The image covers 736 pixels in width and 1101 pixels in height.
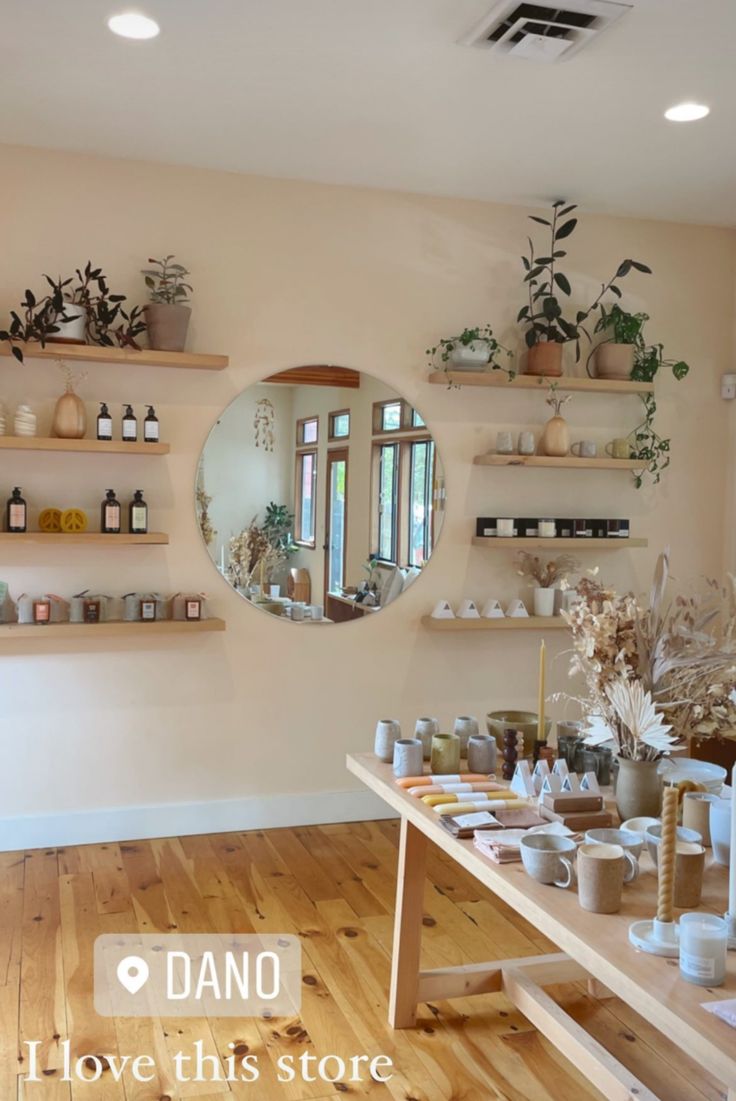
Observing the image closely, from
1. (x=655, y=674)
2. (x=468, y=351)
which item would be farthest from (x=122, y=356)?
(x=655, y=674)

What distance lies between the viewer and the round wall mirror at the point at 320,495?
3979mm

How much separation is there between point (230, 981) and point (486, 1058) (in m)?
0.78

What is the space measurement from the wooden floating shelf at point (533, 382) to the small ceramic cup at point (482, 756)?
2.03 meters

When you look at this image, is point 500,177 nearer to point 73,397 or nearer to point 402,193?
point 402,193

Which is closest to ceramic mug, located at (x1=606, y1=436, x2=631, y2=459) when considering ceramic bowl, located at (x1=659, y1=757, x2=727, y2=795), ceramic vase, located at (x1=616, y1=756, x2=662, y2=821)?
ceramic bowl, located at (x1=659, y1=757, x2=727, y2=795)

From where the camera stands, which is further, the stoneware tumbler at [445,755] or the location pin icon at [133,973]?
the location pin icon at [133,973]

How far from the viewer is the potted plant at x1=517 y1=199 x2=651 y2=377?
4.17 meters

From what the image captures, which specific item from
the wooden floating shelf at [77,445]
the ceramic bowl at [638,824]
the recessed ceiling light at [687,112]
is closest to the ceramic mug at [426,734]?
the ceramic bowl at [638,824]

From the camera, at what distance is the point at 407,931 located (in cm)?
250

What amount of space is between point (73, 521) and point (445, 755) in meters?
1.88

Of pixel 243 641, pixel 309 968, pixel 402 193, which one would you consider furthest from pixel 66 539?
pixel 402 193

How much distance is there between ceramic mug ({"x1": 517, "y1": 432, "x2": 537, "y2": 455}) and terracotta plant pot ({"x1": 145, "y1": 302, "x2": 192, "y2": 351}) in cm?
150

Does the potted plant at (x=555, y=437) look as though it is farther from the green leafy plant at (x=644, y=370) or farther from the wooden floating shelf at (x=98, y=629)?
the wooden floating shelf at (x=98, y=629)

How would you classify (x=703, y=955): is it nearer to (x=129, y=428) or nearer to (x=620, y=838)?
(x=620, y=838)
